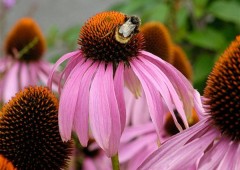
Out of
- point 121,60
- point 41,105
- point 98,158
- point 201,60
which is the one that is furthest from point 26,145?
point 201,60

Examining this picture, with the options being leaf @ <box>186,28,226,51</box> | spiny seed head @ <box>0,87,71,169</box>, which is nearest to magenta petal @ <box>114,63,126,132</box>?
spiny seed head @ <box>0,87,71,169</box>

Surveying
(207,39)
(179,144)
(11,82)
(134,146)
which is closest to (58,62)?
(179,144)

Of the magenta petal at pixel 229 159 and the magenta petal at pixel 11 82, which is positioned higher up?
the magenta petal at pixel 229 159

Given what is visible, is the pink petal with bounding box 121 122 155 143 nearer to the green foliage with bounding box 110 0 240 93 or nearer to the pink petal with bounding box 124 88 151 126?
the pink petal with bounding box 124 88 151 126

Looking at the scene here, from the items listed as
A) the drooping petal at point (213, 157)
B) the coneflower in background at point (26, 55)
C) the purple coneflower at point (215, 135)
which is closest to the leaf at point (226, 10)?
the coneflower in background at point (26, 55)

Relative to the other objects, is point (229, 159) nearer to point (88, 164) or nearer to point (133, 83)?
point (133, 83)

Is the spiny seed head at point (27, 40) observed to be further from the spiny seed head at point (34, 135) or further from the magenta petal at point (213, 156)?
the magenta petal at point (213, 156)

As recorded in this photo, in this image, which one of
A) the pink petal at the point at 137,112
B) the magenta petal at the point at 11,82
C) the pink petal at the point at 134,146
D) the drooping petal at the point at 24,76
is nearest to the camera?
the pink petal at the point at 134,146
